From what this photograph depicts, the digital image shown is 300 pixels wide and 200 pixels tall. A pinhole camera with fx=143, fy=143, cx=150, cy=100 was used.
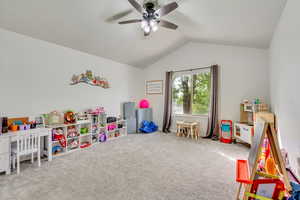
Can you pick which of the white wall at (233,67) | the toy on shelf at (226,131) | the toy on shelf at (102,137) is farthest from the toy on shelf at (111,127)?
the toy on shelf at (226,131)

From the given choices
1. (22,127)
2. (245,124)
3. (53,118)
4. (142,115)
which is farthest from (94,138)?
(245,124)

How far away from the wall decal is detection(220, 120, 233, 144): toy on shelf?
11.9 ft

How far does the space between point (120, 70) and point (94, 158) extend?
3049 mm

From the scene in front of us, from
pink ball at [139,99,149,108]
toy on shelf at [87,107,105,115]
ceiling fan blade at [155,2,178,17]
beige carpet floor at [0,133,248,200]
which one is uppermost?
ceiling fan blade at [155,2,178,17]

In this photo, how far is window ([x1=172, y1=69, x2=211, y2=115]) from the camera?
15.2 feet

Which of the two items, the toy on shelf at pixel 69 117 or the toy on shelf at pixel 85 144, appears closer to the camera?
the toy on shelf at pixel 69 117

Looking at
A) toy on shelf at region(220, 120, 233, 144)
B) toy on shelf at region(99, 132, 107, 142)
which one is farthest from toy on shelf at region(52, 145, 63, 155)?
toy on shelf at region(220, 120, 233, 144)

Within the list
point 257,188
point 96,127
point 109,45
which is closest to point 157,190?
point 257,188

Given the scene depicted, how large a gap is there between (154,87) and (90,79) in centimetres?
245

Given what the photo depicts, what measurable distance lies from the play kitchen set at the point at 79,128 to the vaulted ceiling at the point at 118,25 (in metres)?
1.69

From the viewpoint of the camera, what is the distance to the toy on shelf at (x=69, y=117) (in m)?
3.31

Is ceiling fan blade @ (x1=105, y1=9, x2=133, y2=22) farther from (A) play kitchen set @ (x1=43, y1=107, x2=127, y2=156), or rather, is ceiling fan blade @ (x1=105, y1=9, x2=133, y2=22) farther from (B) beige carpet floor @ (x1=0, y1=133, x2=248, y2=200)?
(B) beige carpet floor @ (x1=0, y1=133, x2=248, y2=200)

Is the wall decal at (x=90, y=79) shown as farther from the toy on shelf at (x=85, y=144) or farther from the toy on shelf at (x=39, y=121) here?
the toy on shelf at (x=85, y=144)

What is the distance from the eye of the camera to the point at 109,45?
3.79m
